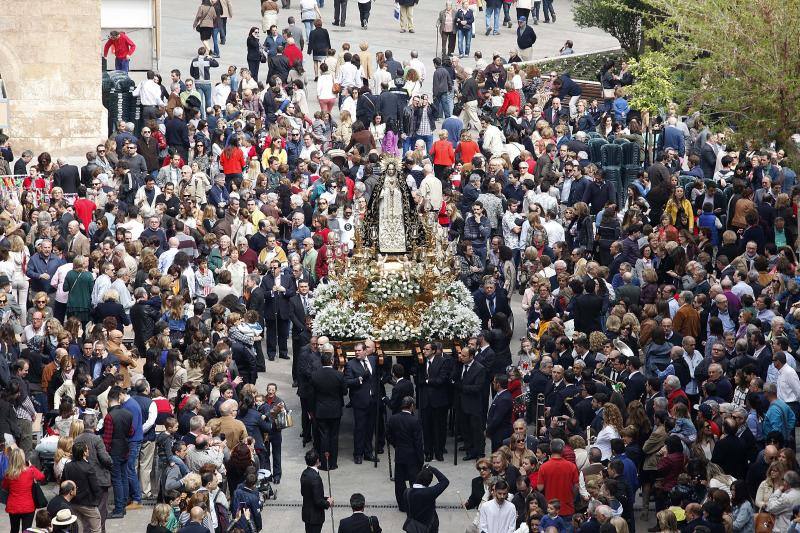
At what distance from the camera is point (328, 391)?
74.2ft

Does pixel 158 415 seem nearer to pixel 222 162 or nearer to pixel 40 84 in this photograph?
pixel 222 162

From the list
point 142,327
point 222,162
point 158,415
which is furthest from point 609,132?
point 158,415

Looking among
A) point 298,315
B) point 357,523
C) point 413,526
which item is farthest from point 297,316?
point 357,523

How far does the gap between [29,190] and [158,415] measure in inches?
344

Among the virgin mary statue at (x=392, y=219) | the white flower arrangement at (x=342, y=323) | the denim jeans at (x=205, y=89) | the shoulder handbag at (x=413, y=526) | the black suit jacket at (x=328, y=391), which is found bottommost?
the shoulder handbag at (x=413, y=526)

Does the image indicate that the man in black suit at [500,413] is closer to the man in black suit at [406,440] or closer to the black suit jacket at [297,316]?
the man in black suit at [406,440]

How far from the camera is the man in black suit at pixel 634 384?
2175cm

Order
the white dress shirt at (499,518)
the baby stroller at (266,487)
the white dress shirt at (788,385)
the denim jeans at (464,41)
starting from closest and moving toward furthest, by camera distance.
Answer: the white dress shirt at (499,518) → the white dress shirt at (788,385) → the baby stroller at (266,487) → the denim jeans at (464,41)

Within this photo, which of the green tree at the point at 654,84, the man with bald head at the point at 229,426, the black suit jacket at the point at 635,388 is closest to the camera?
the man with bald head at the point at 229,426

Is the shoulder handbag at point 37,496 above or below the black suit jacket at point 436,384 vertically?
below

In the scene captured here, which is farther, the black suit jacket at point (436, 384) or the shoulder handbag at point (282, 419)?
the black suit jacket at point (436, 384)

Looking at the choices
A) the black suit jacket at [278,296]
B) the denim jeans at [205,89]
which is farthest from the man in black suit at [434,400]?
the denim jeans at [205,89]

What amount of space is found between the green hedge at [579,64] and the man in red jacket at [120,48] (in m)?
9.83

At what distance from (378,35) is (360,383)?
23.3 metres
